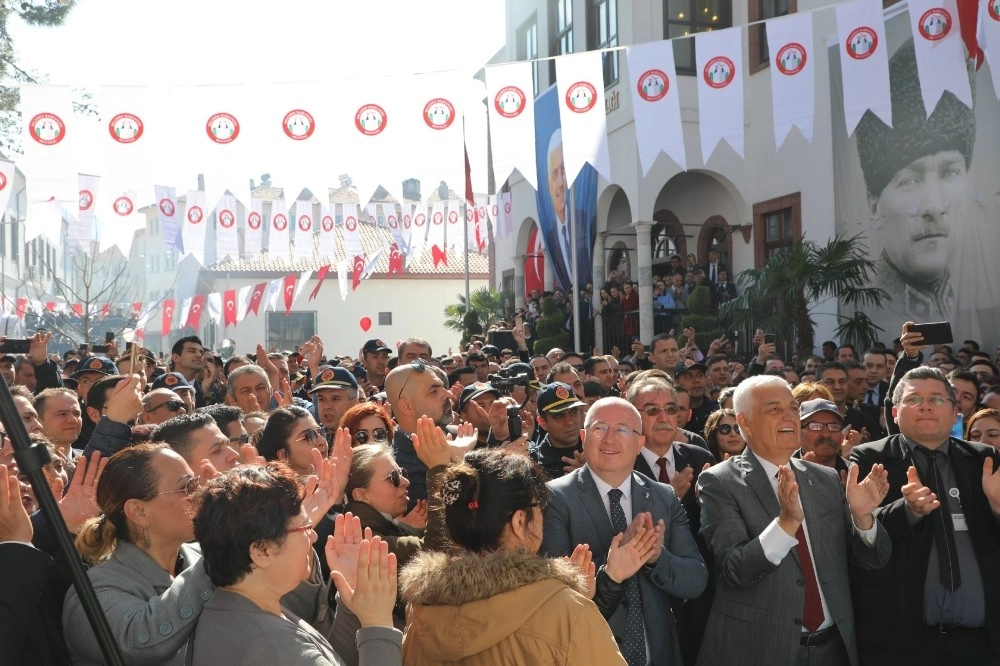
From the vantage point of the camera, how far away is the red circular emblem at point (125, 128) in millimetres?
11984

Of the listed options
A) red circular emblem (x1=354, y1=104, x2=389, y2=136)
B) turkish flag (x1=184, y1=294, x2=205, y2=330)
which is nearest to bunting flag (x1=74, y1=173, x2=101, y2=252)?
red circular emblem (x1=354, y1=104, x2=389, y2=136)

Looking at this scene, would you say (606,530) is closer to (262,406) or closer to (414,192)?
(262,406)

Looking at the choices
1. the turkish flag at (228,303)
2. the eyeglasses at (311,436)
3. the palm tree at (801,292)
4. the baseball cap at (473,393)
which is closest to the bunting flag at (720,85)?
the palm tree at (801,292)

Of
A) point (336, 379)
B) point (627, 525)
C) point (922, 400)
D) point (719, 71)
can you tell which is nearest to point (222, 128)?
point (336, 379)

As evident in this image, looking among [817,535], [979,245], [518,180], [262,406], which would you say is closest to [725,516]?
[817,535]

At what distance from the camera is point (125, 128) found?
12.0 meters

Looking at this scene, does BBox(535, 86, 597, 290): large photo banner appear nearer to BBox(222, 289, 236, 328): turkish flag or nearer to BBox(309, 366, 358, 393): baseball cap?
BBox(309, 366, 358, 393): baseball cap

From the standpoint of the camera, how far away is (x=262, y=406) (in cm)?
755

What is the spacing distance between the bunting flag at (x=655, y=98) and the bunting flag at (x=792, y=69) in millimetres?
1233

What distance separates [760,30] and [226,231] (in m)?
11.8

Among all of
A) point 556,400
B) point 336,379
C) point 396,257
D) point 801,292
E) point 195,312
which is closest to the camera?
point 556,400

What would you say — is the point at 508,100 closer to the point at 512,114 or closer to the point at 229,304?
the point at 512,114

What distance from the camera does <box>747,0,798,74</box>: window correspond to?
18641mm

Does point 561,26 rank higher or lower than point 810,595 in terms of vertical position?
higher
